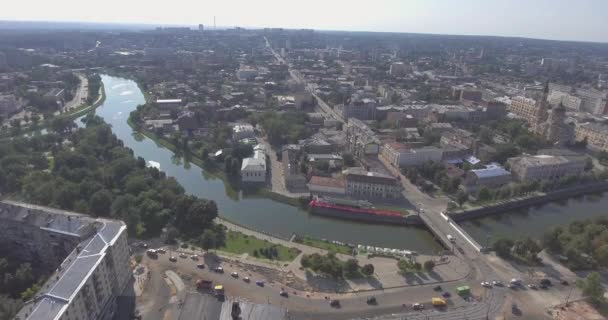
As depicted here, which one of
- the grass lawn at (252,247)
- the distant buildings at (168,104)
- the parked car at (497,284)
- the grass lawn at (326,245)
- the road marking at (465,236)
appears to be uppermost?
the distant buildings at (168,104)

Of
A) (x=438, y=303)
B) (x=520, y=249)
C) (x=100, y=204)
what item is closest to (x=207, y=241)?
(x=100, y=204)

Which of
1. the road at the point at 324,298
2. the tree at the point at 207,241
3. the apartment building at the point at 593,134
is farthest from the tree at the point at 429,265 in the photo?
the apartment building at the point at 593,134

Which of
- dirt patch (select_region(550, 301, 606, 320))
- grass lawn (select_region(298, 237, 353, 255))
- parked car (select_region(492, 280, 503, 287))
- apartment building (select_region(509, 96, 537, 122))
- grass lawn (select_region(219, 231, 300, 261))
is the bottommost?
grass lawn (select_region(298, 237, 353, 255))

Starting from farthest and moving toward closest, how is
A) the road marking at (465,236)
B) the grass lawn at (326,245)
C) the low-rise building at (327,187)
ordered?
the low-rise building at (327,187) < the road marking at (465,236) < the grass lawn at (326,245)

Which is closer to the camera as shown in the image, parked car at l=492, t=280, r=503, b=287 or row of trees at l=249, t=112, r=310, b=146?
parked car at l=492, t=280, r=503, b=287

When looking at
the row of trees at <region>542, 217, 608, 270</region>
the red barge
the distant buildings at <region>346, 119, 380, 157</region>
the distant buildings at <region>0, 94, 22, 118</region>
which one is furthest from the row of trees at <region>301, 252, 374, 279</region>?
the distant buildings at <region>0, 94, 22, 118</region>

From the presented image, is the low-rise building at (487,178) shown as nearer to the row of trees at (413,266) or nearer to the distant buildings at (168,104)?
the row of trees at (413,266)

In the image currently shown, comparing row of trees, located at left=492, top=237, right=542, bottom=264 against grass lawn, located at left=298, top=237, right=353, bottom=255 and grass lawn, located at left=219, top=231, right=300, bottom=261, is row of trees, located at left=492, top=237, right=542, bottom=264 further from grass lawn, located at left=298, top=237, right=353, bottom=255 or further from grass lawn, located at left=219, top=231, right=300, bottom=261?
grass lawn, located at left=219, top=231, right=300, bottom=261
